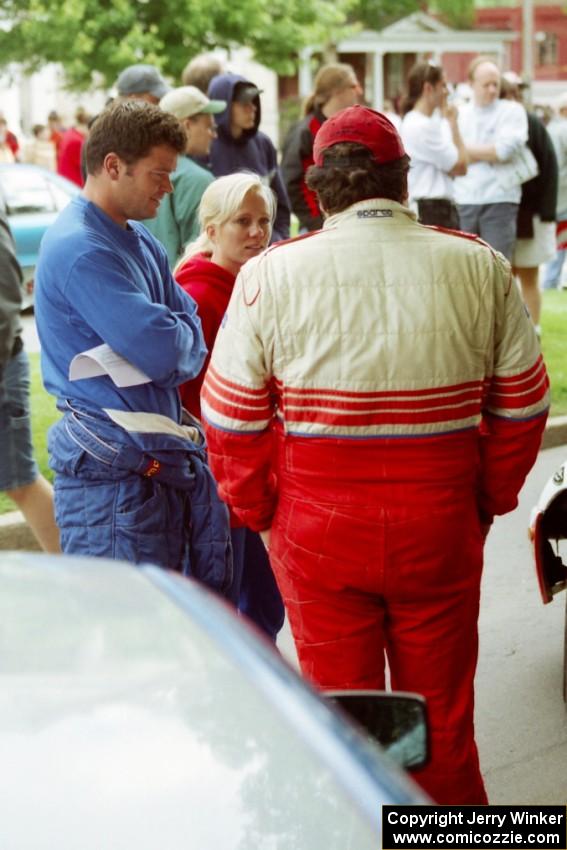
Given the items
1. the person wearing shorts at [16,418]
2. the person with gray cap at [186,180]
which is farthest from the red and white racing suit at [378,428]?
the person with gray cap at [186,180]

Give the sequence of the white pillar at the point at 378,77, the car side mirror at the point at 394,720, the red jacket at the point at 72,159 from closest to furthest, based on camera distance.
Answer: the car side mirror at the point at 394,720, the red jacket at the point at 72,159, the white pillar at the point at 378,77

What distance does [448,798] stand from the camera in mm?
3623

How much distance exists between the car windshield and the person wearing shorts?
32.7ft

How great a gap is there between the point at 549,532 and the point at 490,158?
6.18m

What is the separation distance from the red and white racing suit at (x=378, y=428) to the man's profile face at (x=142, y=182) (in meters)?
0.75

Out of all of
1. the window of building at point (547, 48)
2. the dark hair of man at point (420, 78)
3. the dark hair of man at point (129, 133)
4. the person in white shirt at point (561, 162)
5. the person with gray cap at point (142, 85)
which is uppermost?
the dark hair of man at point (129, 133)

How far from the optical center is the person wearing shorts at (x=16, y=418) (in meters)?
5.37

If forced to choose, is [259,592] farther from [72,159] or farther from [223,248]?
[72,159]

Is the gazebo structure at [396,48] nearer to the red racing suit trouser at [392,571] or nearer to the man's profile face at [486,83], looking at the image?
the man's profile face at [486,83]

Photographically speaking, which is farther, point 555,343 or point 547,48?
point 547,48

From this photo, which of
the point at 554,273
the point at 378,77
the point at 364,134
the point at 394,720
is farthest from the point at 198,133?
the point at 378,77

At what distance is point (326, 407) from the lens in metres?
3.42

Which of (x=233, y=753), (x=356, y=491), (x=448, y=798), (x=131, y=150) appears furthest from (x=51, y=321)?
(x=233, y=753)

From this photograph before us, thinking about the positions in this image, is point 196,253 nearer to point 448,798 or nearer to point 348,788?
point 448,798
